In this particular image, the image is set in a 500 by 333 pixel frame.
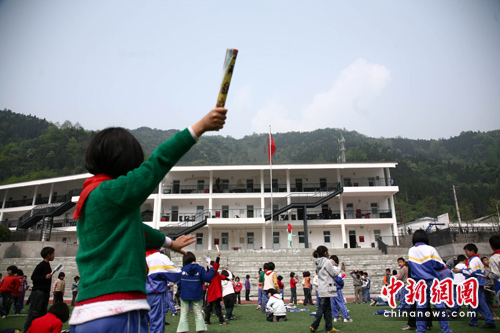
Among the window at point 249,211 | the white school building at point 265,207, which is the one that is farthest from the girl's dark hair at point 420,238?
the window at point 249,211

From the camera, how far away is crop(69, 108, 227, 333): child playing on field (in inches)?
67.1

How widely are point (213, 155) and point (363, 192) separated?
6809 cm

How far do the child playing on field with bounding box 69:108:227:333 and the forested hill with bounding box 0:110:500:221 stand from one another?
6056 cm

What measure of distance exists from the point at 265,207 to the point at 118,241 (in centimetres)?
3352

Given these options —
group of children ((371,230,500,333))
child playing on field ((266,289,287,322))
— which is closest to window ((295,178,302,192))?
child playing on field ((266,289,287,322))

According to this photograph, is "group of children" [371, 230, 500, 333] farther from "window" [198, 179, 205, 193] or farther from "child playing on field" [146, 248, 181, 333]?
"window" [198, 179, 205, 193]

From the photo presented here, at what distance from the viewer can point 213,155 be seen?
9750 cm

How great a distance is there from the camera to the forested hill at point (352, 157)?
213 ft

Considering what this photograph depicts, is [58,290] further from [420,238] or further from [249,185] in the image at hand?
[249,185]

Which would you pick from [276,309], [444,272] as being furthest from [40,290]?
[444,272]

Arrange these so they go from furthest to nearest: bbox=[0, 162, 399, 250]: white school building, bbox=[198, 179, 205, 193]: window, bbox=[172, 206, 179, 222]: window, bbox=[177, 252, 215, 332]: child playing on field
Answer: bbox=[198, 179, 205, 193]: window < bbox=[172, 206, 179, 222]: window < bbox=[0, 162, 399, 250]: white school building < bbox=[177, 252, 215, 332]: child playing on field

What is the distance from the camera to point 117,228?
1800 mm

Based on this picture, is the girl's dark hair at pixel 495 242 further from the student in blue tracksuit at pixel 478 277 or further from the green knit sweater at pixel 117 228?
the green knit sweater at pixel 117 228

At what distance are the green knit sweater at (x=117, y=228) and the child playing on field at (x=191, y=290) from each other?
17.0 ft
